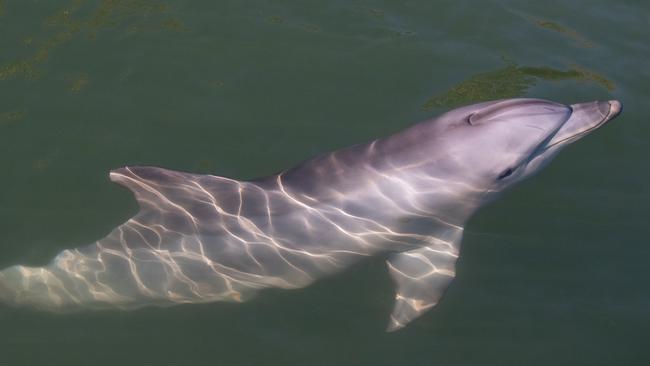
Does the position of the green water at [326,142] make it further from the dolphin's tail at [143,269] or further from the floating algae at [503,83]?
the dolphin's tail at [143,269]

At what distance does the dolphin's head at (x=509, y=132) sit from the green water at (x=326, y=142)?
5.97 ft

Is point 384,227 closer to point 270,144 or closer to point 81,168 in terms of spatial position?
point 270,144

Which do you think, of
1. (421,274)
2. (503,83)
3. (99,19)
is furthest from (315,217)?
(99,19)

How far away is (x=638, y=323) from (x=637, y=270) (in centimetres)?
71

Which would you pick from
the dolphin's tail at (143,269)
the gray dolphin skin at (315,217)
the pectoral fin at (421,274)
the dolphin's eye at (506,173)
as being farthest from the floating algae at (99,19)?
the dolphin's eye at (506,173)

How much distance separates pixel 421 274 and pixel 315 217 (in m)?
1.47

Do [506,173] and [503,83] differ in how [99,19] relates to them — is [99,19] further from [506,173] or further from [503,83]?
[506,173]

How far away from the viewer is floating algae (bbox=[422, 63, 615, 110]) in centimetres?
1002

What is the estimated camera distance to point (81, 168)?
28.9ft

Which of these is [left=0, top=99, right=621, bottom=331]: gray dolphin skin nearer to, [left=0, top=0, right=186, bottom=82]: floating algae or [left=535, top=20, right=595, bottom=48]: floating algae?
[left=0, top=0, right=186, bottom=82]: floating algae

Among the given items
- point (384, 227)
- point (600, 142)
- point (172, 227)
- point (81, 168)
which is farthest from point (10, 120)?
point (600, 142)

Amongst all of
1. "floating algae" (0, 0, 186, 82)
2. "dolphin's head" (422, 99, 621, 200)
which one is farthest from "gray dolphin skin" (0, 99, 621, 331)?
"floating algae" (0, 0, 186, 82)

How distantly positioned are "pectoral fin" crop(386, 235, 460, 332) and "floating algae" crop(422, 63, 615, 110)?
266cm

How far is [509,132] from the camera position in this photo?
667cm
